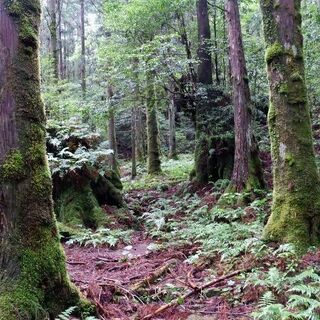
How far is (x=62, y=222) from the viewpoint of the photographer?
9531 mm

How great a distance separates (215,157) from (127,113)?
1910 cm

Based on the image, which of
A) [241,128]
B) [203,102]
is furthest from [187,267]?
[203,102]

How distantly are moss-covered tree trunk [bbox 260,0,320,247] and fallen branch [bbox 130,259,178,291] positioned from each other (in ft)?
4.86

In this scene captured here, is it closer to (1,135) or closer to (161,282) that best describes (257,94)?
(161,282)

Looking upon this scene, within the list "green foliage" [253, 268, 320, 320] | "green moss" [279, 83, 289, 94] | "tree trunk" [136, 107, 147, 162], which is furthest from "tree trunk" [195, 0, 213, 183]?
"tree trunk" [136, 107, 147, 162]

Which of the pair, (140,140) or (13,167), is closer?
(13,167)

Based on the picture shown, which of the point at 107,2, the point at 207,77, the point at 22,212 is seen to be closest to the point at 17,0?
the point at 22,212

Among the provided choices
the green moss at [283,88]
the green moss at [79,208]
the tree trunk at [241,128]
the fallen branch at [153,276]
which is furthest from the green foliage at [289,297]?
the tree trunk at [241,128]

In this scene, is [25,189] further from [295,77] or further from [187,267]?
[295,77]

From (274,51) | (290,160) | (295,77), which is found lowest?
(290,160)

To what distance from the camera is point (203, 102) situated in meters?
14.4

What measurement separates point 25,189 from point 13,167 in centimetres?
23

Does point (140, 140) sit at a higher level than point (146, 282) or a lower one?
higher

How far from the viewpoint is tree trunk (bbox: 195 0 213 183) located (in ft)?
45.2
